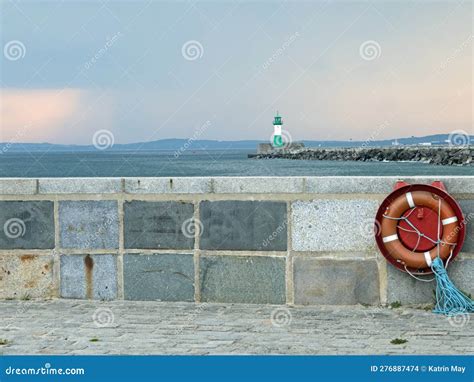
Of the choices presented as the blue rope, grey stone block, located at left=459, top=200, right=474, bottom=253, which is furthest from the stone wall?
the blue rope

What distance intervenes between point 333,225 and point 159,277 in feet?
3.96

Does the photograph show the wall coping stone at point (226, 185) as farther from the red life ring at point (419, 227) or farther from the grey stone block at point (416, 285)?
the grey stone block at point (416, 285)

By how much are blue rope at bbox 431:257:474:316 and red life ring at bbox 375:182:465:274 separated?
6 cm

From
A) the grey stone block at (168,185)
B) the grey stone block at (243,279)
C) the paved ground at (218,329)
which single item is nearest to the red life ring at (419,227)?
the paved ground at (218,329)

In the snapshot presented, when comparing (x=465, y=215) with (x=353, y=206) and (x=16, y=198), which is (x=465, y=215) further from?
(x=16, y=198)

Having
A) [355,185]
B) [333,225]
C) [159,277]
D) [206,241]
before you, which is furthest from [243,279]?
[355,185]

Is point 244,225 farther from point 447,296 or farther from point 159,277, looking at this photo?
point 447,296

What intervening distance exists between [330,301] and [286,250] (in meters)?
0.43

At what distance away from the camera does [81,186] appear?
5238 mm

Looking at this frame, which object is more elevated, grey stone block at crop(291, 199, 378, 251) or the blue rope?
grey stone block at crop(291, 199, 378, 251)

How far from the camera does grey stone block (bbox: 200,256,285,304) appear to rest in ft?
16.5

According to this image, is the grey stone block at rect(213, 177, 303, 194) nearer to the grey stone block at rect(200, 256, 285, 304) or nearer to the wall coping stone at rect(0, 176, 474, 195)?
the wall coping stone at rect(0, 176, 474, 195)

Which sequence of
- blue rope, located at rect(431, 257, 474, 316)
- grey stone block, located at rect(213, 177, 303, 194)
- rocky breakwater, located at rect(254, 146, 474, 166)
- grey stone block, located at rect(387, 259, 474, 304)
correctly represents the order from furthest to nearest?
1. rocky breakwater, located at rect(254, 146, 474, 166)
2. grey stone block, located at rect(213, 177, 303, 194)
3. grey stone block, located at rect(387, 259, 474, 304)
4. blue rope, located at rect(431, 257, 474, 316)

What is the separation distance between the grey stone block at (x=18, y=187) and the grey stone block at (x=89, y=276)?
0.52 meters
